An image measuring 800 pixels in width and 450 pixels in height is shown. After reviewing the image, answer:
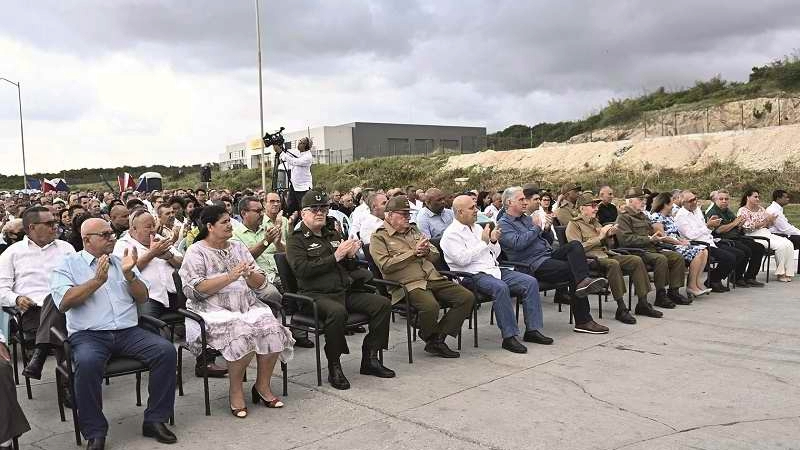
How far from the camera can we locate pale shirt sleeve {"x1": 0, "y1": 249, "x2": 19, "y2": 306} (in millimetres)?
5090

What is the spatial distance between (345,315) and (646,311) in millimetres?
3975

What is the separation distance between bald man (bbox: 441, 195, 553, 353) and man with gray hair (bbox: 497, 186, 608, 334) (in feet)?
1.65

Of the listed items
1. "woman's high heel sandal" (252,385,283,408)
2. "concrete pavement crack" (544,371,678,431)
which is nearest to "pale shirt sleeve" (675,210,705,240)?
"concrete pavement crack" (544,371,678,431)

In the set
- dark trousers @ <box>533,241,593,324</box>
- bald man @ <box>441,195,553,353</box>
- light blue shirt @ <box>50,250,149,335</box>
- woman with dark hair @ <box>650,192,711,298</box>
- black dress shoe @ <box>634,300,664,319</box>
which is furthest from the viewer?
woman with dark hair @ <box>650,192,711,298</box>

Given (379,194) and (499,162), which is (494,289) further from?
(499,162)

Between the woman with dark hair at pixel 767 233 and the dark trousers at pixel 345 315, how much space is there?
6719 mm

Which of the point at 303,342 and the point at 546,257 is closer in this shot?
the point at 303,342

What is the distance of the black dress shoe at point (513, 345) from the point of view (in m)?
5.95

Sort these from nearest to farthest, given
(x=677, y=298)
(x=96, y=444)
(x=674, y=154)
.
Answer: (x=96, y=444) < (x=677, y=298) < (x=674, y=154)

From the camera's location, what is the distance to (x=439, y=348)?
5.87 m

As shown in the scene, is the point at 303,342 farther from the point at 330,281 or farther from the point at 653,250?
the point at 653,250

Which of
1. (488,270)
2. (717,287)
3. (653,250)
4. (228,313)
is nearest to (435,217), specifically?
(488,270)

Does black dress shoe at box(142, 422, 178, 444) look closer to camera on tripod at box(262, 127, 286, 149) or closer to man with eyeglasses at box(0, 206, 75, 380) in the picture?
man with eyeglasses at box(0, 206, 75, 380)

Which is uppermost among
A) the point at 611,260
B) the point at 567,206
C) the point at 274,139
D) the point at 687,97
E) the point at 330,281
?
the point at 687,97
